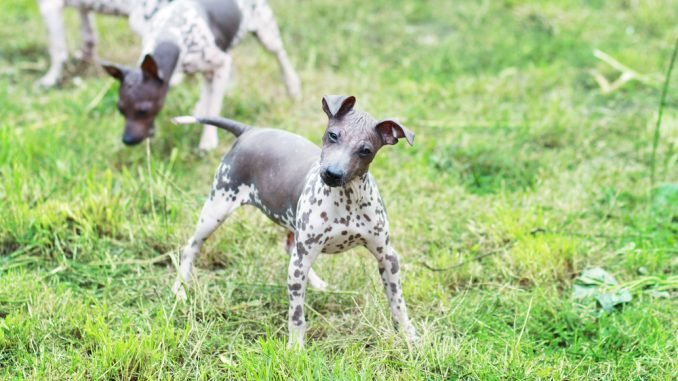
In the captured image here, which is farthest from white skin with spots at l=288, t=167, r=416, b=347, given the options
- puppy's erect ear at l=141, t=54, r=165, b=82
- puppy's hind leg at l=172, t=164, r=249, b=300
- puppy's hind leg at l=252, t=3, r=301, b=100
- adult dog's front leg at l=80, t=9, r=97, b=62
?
adult dog's front leg at l=80, t=9, r=97, b=62

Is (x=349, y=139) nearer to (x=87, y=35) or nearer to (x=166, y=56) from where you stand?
(x=166, y=56)

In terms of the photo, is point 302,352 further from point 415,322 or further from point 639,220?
point 639,220

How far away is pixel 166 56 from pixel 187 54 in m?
0.25

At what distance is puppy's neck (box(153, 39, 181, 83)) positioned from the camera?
4.74 metres

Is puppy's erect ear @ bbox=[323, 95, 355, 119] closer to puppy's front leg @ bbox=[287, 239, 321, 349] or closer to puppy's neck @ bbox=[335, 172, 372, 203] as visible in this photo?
puppy's neck @ bbox=[335, 172, 372, 203]

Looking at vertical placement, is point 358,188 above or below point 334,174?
below

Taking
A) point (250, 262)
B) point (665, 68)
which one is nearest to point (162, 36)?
point (250, 262)

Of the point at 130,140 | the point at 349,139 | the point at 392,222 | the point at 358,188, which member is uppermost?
the point at 349,139

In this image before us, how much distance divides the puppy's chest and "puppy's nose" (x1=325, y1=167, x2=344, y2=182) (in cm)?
20

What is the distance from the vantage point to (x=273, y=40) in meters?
5.92

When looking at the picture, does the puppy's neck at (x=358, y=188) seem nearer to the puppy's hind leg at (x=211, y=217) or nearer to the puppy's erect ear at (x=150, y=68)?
the puppy's hind leg at (x=211, y=217)

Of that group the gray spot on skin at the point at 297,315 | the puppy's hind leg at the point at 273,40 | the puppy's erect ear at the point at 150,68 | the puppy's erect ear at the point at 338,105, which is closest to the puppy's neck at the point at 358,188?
the puppy's erect ear at the point at 338,105

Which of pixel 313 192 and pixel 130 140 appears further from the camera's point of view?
pixel 130 140

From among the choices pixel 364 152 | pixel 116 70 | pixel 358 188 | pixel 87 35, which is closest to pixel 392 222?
pixel 358 188
